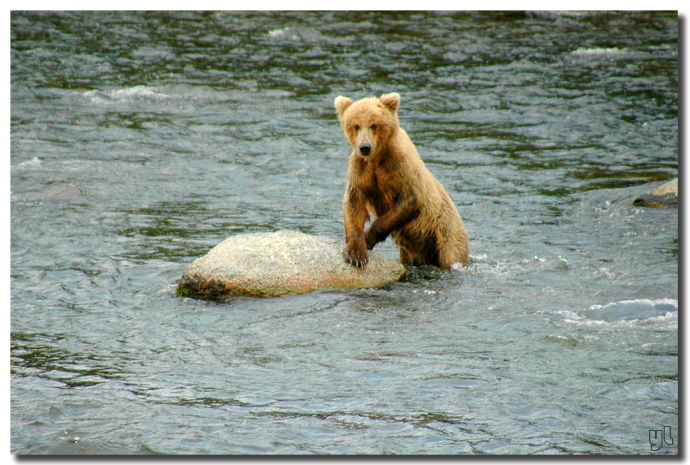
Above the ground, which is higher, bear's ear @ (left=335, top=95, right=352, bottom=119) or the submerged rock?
bear's ear @ (left=335, top=95, right=352, bottom=119)

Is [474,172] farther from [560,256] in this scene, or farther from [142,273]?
[142,273]

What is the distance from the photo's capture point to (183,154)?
11.0 meters

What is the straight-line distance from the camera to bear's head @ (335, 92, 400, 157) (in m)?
5.82

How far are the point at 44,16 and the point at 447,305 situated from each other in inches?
575

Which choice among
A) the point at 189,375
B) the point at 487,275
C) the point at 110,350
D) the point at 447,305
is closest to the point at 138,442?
the point at 189,375

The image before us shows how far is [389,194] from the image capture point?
6.38 metres

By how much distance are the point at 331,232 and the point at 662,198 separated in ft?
12.3

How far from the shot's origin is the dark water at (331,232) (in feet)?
13.6

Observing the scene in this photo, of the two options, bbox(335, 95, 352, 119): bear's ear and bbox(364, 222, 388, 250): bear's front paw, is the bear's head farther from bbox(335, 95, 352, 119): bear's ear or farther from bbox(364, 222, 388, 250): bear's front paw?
bbox(364, 222, 388, 250): bear's front paw

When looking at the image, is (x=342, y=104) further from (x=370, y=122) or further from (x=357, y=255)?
(x=357, y=255)

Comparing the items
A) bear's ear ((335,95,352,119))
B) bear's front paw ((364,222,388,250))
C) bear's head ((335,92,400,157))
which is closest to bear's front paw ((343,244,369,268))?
bear's front paw ((364,222,388,250))

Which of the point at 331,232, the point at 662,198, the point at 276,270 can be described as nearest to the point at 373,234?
the point at 276,270

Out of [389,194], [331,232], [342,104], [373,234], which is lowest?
[331,232]

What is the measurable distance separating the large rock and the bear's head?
3.07 feet
